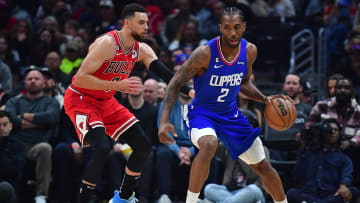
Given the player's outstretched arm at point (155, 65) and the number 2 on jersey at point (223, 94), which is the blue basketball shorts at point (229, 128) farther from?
the player's outstretched arm at point (155, 65)

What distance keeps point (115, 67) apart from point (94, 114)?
0.51 metres

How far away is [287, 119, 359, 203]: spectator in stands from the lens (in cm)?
673

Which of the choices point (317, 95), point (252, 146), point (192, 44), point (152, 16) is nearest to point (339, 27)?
point (317, 95)

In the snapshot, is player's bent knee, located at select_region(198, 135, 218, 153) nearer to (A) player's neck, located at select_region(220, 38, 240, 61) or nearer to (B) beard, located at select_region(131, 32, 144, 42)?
(A) player's neck, located at select_region(220, 38, 240, 61)

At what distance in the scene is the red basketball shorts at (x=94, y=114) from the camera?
5379mm

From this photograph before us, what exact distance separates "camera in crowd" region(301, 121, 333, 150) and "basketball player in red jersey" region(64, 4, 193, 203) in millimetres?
2222

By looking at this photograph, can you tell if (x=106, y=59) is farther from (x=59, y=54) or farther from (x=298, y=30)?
(x=298, y=30)

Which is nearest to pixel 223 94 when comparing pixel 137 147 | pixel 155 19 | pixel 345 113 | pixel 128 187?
pixel 137 147

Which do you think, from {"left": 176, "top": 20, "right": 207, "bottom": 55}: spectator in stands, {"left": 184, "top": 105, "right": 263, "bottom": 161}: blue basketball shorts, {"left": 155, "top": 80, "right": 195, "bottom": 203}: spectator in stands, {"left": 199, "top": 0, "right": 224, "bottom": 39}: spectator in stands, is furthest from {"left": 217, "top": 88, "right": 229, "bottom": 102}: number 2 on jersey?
{"left": 199, "top": 0, "right": 224, "bottom": 39}: spectator in stands

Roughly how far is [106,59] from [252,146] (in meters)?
1.64

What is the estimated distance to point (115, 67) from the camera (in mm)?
→ 5504

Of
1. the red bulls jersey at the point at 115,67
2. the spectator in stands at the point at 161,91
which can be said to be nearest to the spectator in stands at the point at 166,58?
the spectator in stands at the point at 161,91

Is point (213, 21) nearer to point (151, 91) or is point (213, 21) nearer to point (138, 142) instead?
point (151, 91)

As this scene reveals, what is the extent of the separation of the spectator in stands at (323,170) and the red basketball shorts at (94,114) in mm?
2508
